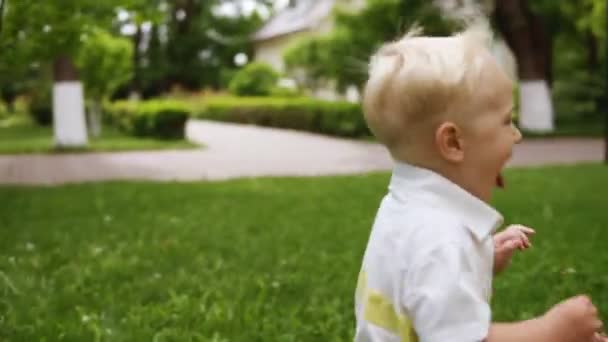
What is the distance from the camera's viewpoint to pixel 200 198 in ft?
30.5

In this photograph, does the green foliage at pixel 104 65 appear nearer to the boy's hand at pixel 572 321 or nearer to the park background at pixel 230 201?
the park background at pixel 230 201

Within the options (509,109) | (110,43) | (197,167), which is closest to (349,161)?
(197,167)

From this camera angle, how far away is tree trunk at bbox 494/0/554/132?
2117cm

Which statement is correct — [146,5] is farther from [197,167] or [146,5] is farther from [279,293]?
[279,293]

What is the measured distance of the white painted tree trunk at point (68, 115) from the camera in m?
19.0

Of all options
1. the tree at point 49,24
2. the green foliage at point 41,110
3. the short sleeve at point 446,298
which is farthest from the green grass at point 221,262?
the green foliage at point 41,110

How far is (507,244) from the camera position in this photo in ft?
7.11

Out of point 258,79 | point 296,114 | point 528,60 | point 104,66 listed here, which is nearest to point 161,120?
point 104,66

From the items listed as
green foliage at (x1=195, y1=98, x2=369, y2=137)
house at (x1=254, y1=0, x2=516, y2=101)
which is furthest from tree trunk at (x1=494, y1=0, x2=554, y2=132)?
house at (x1=254, y1=0, x2=516, y2=101)

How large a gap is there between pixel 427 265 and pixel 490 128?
33cm

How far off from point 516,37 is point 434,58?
20.5 m

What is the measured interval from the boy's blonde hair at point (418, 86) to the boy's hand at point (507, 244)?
0.42 meters

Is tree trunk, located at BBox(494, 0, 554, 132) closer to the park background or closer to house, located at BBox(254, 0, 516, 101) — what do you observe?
the park background

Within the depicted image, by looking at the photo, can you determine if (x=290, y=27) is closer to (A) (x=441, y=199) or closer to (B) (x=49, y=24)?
(B) (x=49, y=24)
